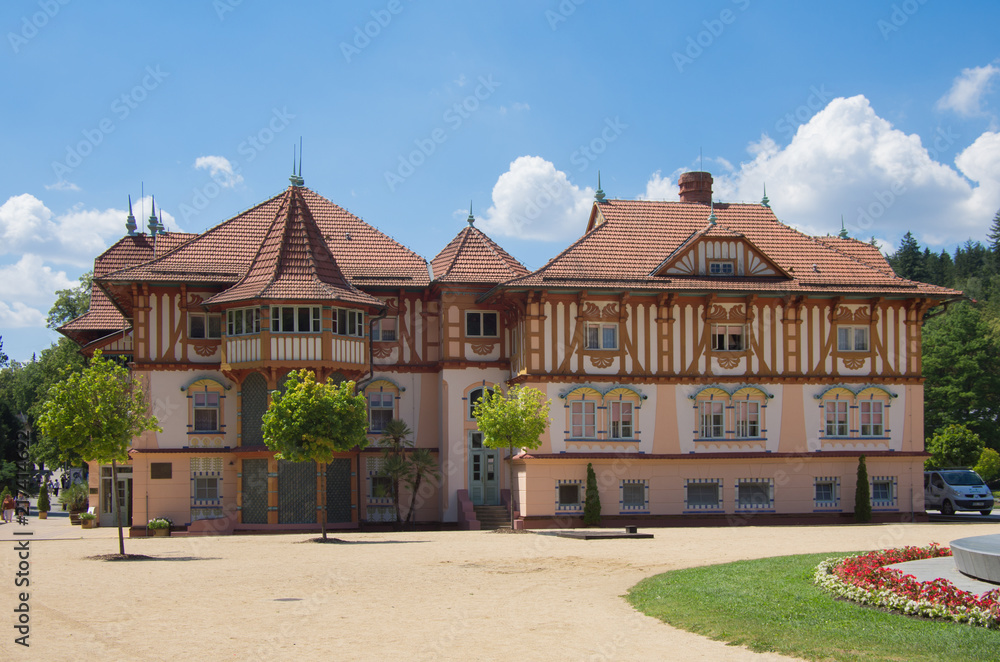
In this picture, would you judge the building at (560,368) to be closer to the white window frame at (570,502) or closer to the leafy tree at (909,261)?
the white window frame at (570,502)

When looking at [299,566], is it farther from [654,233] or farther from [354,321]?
[654,233]

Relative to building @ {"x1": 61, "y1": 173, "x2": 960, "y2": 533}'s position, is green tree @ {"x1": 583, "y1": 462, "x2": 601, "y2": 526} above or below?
below

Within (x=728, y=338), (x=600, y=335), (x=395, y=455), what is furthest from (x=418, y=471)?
(x=728, y=338)

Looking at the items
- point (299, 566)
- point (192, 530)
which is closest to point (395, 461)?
point (192, 530)

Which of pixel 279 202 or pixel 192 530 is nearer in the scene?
pixel 192 530

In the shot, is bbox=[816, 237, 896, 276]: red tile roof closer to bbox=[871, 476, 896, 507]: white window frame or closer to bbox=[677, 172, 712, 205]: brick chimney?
bbox=[677, 172, 712, 205]: brick chimney

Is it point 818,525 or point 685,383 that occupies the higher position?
point 685,383

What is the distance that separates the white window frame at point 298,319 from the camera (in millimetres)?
35375

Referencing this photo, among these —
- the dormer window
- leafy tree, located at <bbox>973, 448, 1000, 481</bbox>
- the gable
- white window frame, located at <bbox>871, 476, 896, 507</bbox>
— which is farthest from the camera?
leafy tree, located at <bbox>973, 448, 1000, 481</bbox>

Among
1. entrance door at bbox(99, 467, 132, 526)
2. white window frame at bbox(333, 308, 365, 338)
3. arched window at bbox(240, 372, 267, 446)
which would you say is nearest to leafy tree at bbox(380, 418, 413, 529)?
white window frame at bbox(333, 308, 365, 338)

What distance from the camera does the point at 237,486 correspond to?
3644 centimetres

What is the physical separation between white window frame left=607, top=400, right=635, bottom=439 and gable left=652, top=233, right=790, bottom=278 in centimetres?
564

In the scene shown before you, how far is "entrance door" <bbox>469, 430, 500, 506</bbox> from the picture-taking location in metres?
38.2

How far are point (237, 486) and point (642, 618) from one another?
2454 centimetres
